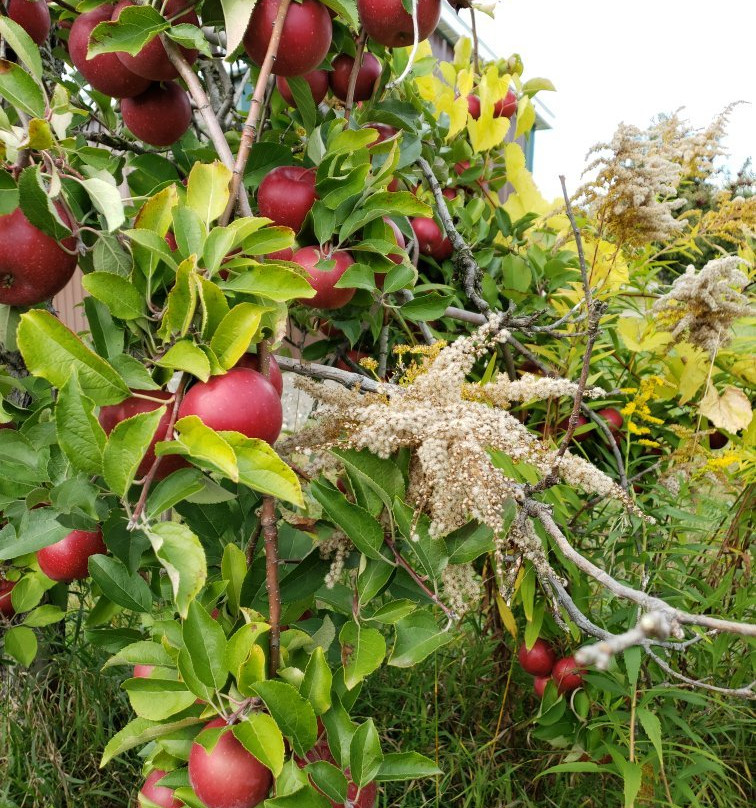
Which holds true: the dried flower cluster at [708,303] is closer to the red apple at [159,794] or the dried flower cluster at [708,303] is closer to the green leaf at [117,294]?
the green leaf at [117,294]

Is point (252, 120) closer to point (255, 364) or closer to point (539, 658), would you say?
point (255, 364)

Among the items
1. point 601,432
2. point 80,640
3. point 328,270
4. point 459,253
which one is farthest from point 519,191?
point 80,640

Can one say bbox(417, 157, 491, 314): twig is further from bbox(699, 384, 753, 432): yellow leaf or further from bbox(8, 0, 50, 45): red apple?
bbox(8, 0, 50, 45): red apple

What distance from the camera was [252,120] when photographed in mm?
637

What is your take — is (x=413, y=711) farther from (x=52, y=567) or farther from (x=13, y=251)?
(x=13, y=251)

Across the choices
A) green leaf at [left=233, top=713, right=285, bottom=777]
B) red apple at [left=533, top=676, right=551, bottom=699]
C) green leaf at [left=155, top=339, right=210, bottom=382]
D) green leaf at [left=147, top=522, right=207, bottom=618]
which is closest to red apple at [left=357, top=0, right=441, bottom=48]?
green leaf at [left=155, top=339, right=210, bottom=382]

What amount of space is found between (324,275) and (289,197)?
0.34 ft

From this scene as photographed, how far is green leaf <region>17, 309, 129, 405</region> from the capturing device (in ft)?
1.70

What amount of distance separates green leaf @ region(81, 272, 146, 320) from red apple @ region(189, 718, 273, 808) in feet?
1.21

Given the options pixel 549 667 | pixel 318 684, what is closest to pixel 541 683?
pixel 549 667

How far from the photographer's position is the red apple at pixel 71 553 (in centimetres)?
82

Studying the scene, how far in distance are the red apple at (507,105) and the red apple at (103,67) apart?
1065mm

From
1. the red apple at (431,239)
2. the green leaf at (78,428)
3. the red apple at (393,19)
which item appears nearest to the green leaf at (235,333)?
the green leaf at (78,428)

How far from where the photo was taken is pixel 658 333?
4.39ft
